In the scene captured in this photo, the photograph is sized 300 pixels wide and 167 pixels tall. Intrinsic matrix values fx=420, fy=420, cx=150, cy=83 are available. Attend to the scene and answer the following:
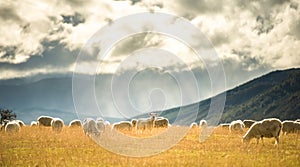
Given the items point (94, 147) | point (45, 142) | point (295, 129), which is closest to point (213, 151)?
point (94, 147)

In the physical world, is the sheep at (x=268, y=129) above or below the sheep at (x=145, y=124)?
below

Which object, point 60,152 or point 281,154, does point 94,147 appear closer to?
point 60,152

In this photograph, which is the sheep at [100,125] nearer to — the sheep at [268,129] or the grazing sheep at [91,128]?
the grazing sheep at [91,128]

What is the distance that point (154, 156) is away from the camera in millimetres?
20438

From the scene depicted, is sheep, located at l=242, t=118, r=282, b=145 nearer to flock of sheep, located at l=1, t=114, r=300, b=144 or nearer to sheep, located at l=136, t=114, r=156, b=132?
flock of sheep, located at l=1, t=114, r=300, b=144

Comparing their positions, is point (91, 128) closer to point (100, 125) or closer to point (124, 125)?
point (100, 125)

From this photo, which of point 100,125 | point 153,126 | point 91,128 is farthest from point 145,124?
point 91,128

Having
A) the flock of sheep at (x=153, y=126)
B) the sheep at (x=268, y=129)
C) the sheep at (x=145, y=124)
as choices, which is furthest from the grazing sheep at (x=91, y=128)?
the sheep at (x=268, y=129)

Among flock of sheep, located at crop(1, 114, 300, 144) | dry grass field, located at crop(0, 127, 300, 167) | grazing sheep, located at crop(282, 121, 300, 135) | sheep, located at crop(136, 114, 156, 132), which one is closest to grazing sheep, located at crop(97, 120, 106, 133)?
flock of sheep, located at crop(1, 114, 300, 144)

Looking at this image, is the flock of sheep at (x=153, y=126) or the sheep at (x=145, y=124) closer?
the flock of sheep at (x=153, y=126)

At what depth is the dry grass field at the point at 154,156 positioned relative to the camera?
18.1m

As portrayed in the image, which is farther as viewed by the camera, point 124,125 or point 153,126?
point 124,125

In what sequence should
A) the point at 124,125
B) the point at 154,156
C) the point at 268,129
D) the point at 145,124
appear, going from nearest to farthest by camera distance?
the point at 154,156 → the point at 268,129 → the point at 145,124 → the point at 124,125

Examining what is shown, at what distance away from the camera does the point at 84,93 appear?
23.3m
